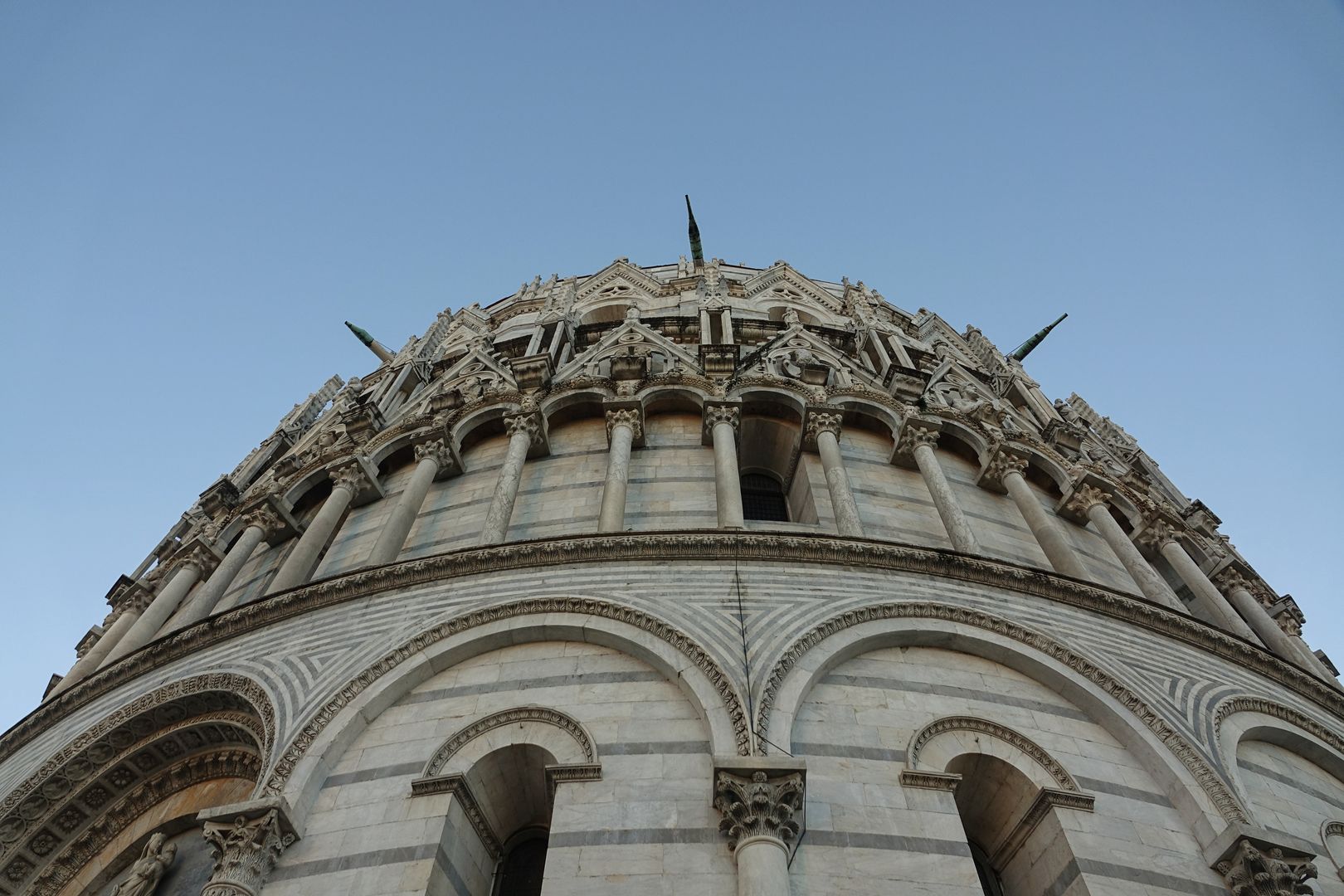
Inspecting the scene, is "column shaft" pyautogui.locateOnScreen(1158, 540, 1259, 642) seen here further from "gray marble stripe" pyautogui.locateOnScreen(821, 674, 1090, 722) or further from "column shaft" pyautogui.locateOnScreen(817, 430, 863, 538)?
"column shaft" pyautogui.locateOnScreen(817, 430, 863, 538)

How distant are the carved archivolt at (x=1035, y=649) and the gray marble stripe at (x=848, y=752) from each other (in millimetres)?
433

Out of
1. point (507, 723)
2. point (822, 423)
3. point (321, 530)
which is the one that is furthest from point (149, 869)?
point (822, 423)

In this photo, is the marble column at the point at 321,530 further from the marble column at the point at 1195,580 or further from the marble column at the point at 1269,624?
the marble column at the point at 1269,624

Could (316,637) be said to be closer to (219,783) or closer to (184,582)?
(219,783)

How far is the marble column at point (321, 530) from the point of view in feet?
40.4

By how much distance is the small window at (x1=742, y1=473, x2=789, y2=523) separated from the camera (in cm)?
1447

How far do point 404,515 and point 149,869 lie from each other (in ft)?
16.4

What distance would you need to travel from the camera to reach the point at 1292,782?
9.71 meters

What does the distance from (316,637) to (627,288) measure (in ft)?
55.8

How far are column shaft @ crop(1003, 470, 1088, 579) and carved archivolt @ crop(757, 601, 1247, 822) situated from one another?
1813 millimetres

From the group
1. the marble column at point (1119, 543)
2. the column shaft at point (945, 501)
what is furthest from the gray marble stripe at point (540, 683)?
the marble column at point (1119, 543)

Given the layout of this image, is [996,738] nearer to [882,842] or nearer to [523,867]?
[882,842]

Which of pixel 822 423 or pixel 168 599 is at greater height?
pixel 822 423

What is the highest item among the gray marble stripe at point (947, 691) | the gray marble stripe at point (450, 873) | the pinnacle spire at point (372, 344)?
the pinnacle spire at point (372, 344)
